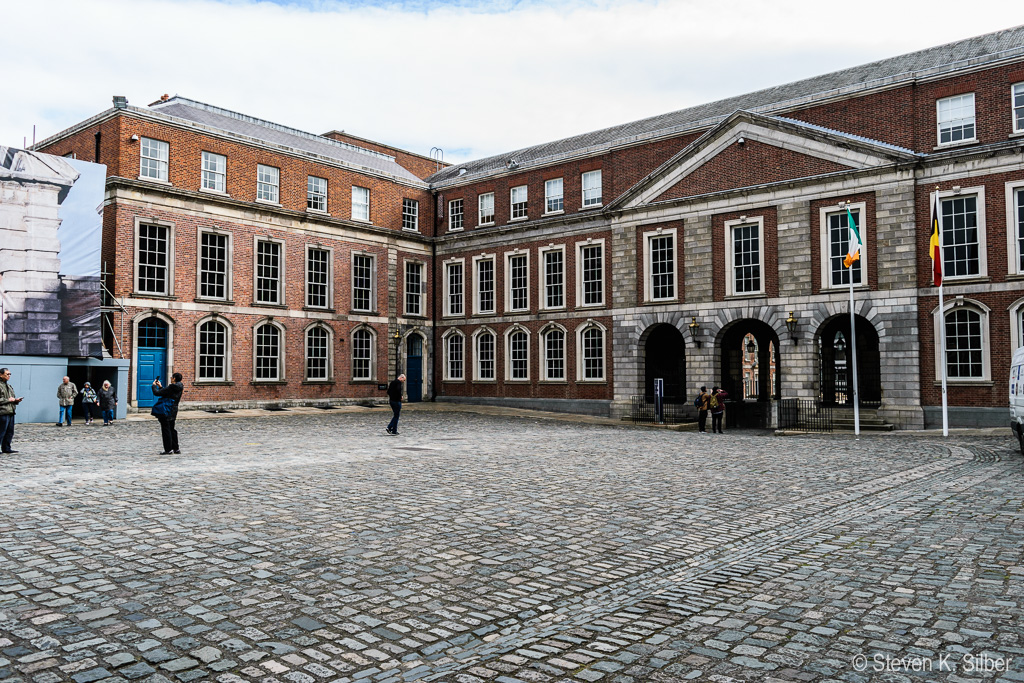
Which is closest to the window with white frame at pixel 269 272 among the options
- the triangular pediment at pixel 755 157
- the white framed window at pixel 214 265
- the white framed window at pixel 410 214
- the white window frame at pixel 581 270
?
the white framed window at pixel 214 265

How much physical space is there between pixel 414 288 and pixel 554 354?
9020mm

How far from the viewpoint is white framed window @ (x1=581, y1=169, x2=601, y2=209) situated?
34500mm

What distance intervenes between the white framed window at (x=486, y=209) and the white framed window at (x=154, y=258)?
1520cm

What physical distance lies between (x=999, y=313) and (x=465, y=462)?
19.7 m

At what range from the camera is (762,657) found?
15.6ft

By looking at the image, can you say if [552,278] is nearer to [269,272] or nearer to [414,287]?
[414,287]

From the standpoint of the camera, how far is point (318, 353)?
35.0 meters

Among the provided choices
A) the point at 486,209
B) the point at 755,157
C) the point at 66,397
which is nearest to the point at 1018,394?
the point at 755,157

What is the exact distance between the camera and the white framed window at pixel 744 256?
1147 inches

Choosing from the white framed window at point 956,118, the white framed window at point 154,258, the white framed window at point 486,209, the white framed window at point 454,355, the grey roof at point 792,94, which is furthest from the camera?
the white framed window at point 454,355

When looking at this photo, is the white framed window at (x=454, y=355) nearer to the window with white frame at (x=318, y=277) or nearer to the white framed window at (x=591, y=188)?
the window with white frame at (x=318, y=277)

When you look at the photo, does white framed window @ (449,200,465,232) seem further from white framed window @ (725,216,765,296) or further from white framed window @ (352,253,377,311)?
white framed window @ (725,216,765,296)

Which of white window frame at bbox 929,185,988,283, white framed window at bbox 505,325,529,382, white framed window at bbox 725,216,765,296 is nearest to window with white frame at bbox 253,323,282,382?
white framed window at bbox 505,325,529,382

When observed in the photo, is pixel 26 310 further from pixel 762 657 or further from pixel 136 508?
pixel 762 657
